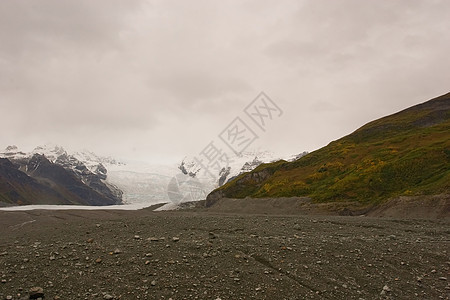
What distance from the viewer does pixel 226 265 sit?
52.1 feet

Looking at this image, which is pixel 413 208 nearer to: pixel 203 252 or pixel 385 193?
pixel 385 193

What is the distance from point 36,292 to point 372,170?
5055cm

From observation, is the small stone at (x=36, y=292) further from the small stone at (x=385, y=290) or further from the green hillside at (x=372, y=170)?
the green hillside at (x=372, y=170)

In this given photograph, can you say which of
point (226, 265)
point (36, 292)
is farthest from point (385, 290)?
point (36, 292)

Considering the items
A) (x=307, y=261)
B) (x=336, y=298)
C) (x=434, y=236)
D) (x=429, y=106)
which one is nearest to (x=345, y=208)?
(x=434, y=236)

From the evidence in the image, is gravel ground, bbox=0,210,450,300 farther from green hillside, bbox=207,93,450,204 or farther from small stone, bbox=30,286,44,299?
green hillside, bbox=207,93,450,204

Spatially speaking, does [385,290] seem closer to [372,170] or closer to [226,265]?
[226,265]

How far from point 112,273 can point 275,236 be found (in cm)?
1118

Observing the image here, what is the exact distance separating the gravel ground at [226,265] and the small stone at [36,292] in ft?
0.16

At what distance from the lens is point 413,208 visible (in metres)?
36.5

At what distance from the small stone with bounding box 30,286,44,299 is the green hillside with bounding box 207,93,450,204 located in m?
39.4

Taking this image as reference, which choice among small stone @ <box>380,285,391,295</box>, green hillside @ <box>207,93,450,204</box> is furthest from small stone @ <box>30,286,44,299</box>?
green hillside @ <box>207,93,450,204</box>

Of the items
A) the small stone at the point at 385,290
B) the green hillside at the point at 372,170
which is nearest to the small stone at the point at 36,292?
the small stone at the point at 385,290

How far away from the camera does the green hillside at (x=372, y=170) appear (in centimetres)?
4534
